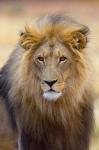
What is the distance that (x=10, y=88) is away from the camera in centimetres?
733

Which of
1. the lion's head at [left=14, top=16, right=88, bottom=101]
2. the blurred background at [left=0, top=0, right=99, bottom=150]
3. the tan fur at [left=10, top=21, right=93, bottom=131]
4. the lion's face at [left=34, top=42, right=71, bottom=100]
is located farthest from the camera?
the blurred background at [left=0, top=0, right=99, bottom=150]

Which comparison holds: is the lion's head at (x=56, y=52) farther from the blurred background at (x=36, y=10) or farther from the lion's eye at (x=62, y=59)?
the blurred background at (x=36, y=10)

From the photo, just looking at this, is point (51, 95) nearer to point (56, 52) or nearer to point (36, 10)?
point (56, 52)

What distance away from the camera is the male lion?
6934 millimetres

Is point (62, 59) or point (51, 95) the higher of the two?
point (62, 59)

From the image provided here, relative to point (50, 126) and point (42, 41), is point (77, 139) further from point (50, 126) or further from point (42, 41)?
point (42, 41)

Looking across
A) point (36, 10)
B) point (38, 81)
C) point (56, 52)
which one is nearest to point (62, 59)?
point (56, 52)

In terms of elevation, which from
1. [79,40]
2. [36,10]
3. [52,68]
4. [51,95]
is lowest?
[36,10]

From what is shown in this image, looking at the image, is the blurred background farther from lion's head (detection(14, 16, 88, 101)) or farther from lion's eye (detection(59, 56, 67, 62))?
lion's eye (detection(59, 56, 67, 62))

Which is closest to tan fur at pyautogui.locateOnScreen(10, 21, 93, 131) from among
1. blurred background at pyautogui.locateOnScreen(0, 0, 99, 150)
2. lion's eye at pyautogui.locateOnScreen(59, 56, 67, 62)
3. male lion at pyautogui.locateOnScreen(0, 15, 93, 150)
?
male lion at pyautogui.locateOnScreen(0, 15, 93, 150)

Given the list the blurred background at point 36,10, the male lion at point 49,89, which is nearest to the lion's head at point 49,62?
the male lion at point 49,89

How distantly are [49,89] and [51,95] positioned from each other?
78 mm

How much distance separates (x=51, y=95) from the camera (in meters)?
6.79

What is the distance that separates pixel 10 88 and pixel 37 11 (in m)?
18.3
